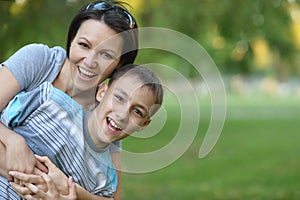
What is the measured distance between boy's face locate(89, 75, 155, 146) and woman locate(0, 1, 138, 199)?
9 cm

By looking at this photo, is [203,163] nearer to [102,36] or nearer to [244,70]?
[244,70]

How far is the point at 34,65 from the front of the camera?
101 inches

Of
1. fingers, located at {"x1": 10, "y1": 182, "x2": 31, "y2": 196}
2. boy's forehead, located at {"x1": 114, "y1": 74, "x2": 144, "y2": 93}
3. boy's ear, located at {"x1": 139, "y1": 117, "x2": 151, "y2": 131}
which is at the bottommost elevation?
fingers, located at {"x1": 10, "y1": 182, "x2": 31, "y2": 196}

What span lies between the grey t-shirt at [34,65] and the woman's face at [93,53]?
74 mm

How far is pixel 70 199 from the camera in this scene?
257cm

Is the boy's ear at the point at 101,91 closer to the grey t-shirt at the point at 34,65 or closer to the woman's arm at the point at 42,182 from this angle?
the grey t-shirt at the point at 34,65

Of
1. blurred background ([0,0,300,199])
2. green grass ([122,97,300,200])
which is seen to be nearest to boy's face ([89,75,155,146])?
blurred background ([0,0,300,199])

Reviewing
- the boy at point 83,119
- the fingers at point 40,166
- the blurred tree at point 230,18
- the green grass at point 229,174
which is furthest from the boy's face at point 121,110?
the blurred tree at point 230,18

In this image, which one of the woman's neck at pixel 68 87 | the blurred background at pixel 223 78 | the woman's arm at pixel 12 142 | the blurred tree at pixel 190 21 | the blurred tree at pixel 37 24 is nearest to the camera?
the woman's arm at pixel 12 142

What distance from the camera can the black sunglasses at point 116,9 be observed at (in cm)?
264

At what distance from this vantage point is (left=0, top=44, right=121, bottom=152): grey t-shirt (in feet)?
8.29

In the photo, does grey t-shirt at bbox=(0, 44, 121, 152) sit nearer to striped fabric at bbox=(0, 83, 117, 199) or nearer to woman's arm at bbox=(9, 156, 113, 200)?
striped fabric at bbox=(0, 83, 117, 199)

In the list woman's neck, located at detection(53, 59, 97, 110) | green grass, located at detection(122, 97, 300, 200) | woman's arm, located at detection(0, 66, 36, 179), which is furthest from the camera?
green grass, located at detection(122, 97, 300, 200)

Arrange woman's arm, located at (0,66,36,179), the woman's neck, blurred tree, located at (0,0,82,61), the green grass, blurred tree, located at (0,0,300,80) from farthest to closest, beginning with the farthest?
blurred tree, located at (0,0,300,80)
blurred tree, located at (0,0,82,61)
the green grass
the woman's neck
woman's arm, located at (0,66,36,179)
